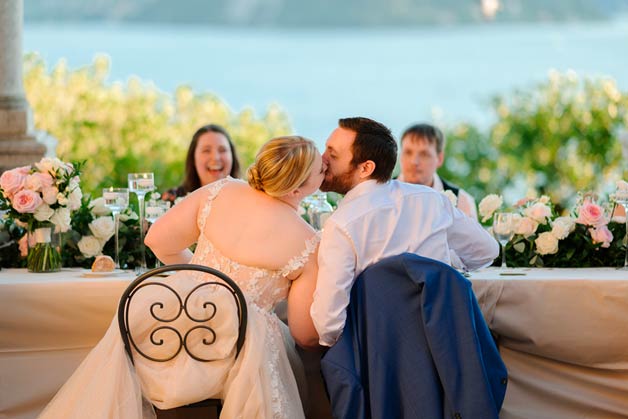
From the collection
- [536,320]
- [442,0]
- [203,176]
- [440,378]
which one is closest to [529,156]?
[203,176]

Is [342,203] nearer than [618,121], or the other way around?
[342,203]

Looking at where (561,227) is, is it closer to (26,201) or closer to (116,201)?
(116,201)

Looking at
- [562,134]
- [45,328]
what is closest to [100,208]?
[45,328]

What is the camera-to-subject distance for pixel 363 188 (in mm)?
3277

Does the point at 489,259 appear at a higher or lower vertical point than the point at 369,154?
lower

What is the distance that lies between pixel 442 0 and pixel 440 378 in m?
18.6

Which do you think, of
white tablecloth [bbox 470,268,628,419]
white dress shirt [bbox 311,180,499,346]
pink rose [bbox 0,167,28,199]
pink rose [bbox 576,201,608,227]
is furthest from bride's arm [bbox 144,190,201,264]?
pink rose [bbox 576,201,608,227]

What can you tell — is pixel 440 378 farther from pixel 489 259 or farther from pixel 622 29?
pixel 622 29

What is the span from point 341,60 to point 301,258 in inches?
833

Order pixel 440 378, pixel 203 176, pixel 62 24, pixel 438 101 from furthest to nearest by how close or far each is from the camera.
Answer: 1. pixel 438 101
2. pixel 62 24
3. pixel 203 176
4. pixel 440 378

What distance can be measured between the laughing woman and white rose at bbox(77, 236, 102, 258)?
129 cm

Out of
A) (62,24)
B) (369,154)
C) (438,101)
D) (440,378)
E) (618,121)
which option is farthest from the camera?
(438,101)

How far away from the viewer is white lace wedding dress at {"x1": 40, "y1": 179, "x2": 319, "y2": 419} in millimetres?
3045

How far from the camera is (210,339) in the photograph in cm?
315
